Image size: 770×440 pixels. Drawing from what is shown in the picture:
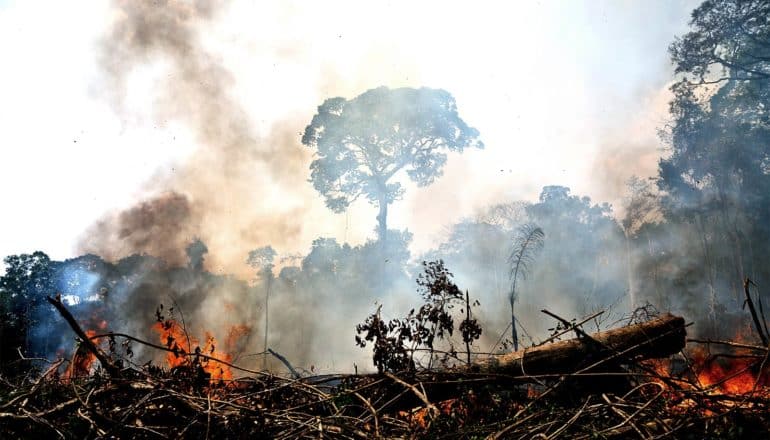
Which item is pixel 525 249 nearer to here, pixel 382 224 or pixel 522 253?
pixel 522 253

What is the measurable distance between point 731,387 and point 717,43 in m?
17.7

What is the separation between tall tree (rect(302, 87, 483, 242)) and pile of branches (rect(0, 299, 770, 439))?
23823 mm

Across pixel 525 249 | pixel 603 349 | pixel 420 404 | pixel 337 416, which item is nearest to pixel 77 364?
pixel 420 404

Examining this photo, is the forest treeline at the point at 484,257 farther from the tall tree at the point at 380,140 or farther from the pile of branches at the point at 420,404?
the pile of branches at the point at 420,404

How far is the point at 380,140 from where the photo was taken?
27.5 metres

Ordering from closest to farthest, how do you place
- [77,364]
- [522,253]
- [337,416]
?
[337,416], [77,364], [522,253]

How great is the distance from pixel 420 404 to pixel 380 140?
82.3ft

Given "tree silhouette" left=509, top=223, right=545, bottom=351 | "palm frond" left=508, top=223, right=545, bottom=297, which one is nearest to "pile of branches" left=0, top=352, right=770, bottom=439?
"tree silhouette" left=509, top=223, right=545, bottom=351

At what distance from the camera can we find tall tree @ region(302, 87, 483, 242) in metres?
27.4

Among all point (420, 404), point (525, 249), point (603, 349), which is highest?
point (525, 249)

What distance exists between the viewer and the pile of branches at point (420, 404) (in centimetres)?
236

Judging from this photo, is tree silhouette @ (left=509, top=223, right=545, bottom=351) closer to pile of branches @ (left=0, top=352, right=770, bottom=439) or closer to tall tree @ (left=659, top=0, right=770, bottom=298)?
pile of branches @ (left=0, top=352, right=770, bottom=439)

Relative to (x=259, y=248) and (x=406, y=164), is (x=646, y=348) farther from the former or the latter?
(x=259, y=248)

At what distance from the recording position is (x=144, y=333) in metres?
27.6
